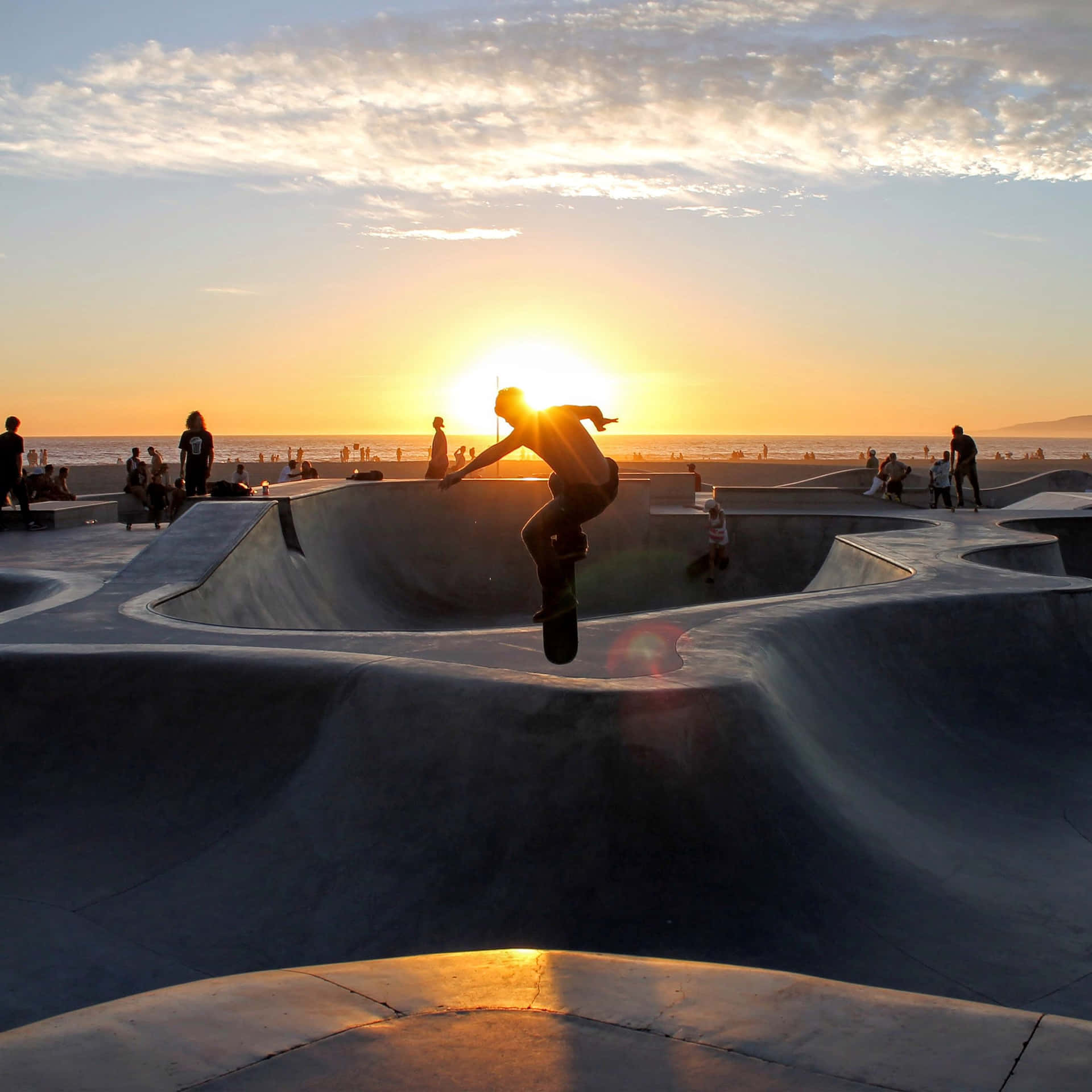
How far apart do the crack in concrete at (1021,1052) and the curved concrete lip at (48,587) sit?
7.18 metres

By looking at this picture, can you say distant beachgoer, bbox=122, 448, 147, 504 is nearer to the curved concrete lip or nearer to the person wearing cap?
the curved concrete lip

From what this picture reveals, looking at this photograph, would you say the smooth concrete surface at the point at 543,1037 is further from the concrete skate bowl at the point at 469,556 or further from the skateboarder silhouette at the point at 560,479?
the concrete skate bowl at the point at 469,556

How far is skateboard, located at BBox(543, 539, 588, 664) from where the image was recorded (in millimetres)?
5387

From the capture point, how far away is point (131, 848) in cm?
477

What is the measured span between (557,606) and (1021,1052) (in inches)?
145

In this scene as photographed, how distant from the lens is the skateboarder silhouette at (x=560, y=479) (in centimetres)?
518

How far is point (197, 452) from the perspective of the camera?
45.4ft

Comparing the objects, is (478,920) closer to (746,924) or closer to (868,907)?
(746,924)

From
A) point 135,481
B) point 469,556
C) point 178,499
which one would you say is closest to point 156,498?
point 178,499

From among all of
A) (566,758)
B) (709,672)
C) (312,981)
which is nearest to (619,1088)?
(312,981)

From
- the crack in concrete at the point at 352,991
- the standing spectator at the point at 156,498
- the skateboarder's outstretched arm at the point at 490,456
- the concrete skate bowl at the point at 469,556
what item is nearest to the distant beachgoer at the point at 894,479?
the concrete skate bowl at the point at 469,556

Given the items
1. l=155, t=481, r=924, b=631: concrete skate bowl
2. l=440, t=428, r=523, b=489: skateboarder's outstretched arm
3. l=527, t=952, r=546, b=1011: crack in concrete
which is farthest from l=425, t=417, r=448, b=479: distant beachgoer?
l=527, t=952, r=546, b=1011: crack in concrete

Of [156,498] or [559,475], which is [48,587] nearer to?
[559,475]

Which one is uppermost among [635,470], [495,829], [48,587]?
[635,470]
